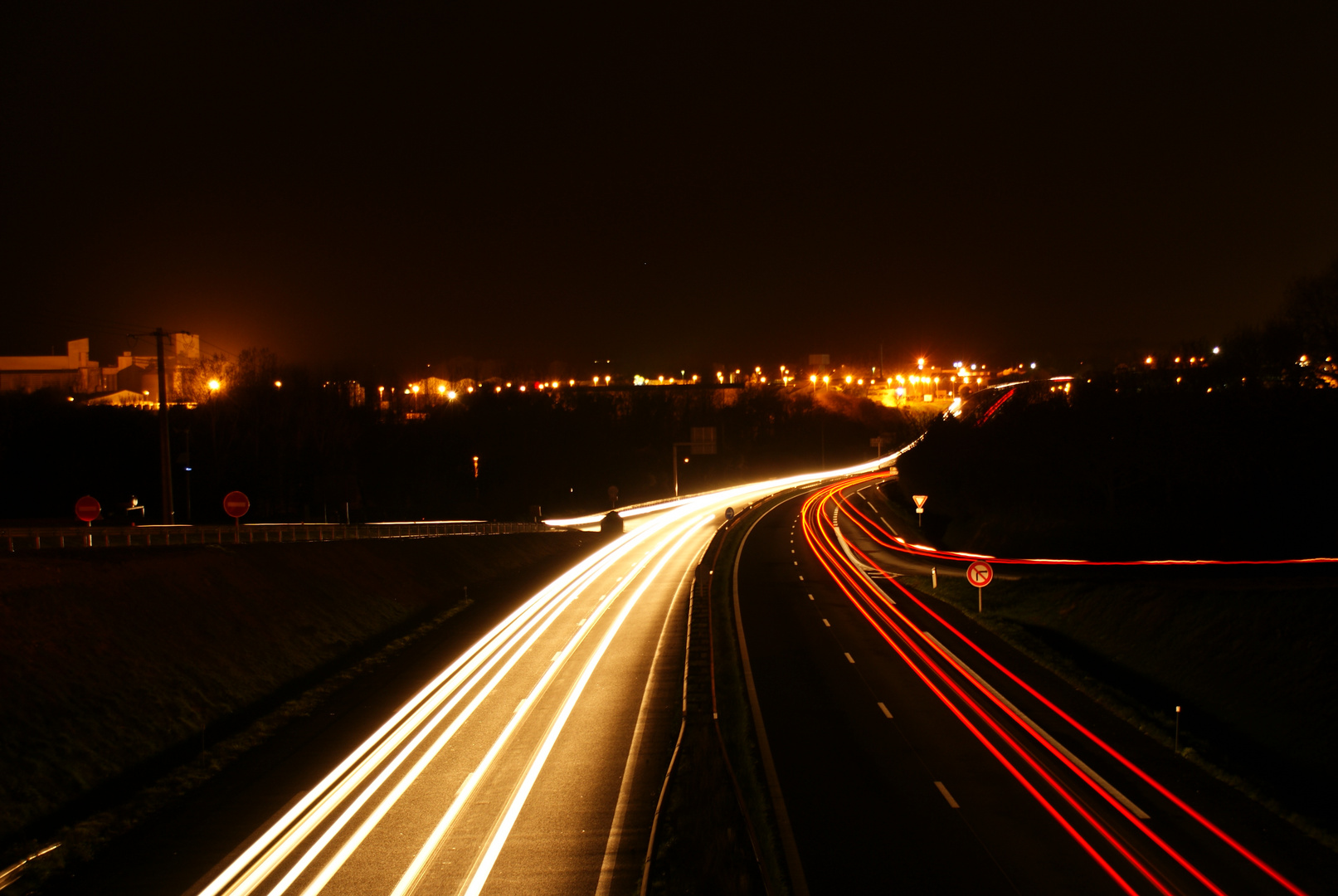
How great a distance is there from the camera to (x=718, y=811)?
11852 mm

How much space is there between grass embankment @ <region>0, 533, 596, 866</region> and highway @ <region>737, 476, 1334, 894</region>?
10175mm

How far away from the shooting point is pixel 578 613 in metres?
27.8

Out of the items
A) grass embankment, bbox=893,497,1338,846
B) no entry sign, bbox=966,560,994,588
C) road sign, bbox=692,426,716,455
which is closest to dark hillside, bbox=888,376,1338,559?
road sign, bbox=692,426,716,455

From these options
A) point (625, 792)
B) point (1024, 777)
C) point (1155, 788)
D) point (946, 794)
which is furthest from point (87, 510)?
point (1155, 788)

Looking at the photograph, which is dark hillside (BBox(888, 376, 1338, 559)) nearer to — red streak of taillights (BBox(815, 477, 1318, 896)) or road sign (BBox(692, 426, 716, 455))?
road sign (BBox(692, 426, 716, 455))

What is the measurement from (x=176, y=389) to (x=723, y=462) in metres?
64.7

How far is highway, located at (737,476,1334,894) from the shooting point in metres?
10.4

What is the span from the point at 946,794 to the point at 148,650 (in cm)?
1497

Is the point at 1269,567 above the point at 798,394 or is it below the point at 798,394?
below

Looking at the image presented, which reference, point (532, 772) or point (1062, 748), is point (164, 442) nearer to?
point (532, 772)

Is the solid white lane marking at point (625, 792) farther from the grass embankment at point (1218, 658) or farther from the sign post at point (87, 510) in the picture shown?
the sign post at point (87, 510)

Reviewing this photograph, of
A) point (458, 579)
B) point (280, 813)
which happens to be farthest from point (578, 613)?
point (280, 813)

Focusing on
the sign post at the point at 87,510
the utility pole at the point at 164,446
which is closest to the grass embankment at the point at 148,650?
the sign post at the point at 87,510

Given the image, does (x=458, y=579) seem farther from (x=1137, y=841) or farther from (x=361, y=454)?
(x=361, y=454)
